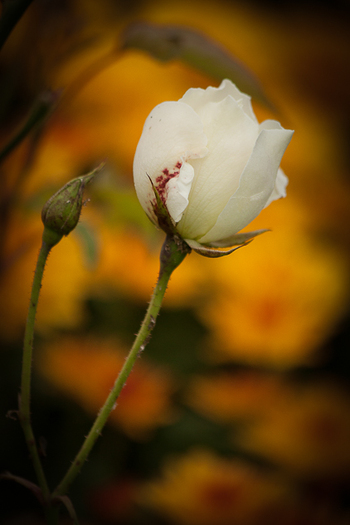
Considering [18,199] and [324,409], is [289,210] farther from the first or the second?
[18,199]

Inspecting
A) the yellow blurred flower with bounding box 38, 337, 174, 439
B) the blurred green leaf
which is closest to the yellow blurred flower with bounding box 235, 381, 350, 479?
the yellow blurred flower with bounding box 38, 337, 174, 439

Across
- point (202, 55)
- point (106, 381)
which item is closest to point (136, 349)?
point (202, 55)

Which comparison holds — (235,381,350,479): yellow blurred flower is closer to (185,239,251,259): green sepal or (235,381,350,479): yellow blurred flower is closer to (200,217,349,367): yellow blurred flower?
(200,217,349,367): yellow blurred flower

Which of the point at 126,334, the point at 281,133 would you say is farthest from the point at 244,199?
the point at 126,334

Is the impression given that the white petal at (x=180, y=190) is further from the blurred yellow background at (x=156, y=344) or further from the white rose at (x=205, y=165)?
the blurred yellow background at (x=156, y=344)

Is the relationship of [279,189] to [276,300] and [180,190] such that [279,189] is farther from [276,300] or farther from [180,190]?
[276,300]

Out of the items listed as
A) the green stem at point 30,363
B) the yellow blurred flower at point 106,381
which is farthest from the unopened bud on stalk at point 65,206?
the yellow blurred flower at point 106,381

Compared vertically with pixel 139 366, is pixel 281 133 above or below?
above
